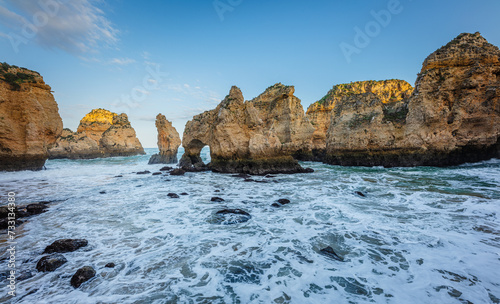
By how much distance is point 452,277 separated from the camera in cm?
369

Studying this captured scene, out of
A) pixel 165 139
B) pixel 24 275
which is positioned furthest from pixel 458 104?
pixel 165 139

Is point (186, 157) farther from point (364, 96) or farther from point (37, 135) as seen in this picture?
point (364, 96)

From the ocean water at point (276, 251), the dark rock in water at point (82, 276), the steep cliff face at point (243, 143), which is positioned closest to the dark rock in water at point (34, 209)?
the ocean water at point (276, 251)

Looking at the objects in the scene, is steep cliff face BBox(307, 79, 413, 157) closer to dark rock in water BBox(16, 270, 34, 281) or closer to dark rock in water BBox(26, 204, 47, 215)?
dark rock in water BBox(26, 204, 47, 215)

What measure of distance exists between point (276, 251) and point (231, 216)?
2916mm

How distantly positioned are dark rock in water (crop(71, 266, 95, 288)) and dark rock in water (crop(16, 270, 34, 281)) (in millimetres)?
1062

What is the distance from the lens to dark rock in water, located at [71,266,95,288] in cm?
363

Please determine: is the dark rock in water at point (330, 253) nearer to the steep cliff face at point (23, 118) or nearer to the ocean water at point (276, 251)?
the ocean water at point (276, 251)

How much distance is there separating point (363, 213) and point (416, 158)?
19.1 m

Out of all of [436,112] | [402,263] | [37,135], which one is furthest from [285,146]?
[37,135]

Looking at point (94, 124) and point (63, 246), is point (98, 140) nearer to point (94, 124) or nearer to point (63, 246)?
point (94, 124)

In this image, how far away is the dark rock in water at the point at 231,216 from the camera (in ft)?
22.8

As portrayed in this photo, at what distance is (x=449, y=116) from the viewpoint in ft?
63.8

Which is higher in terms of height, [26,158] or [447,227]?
[26,158]
